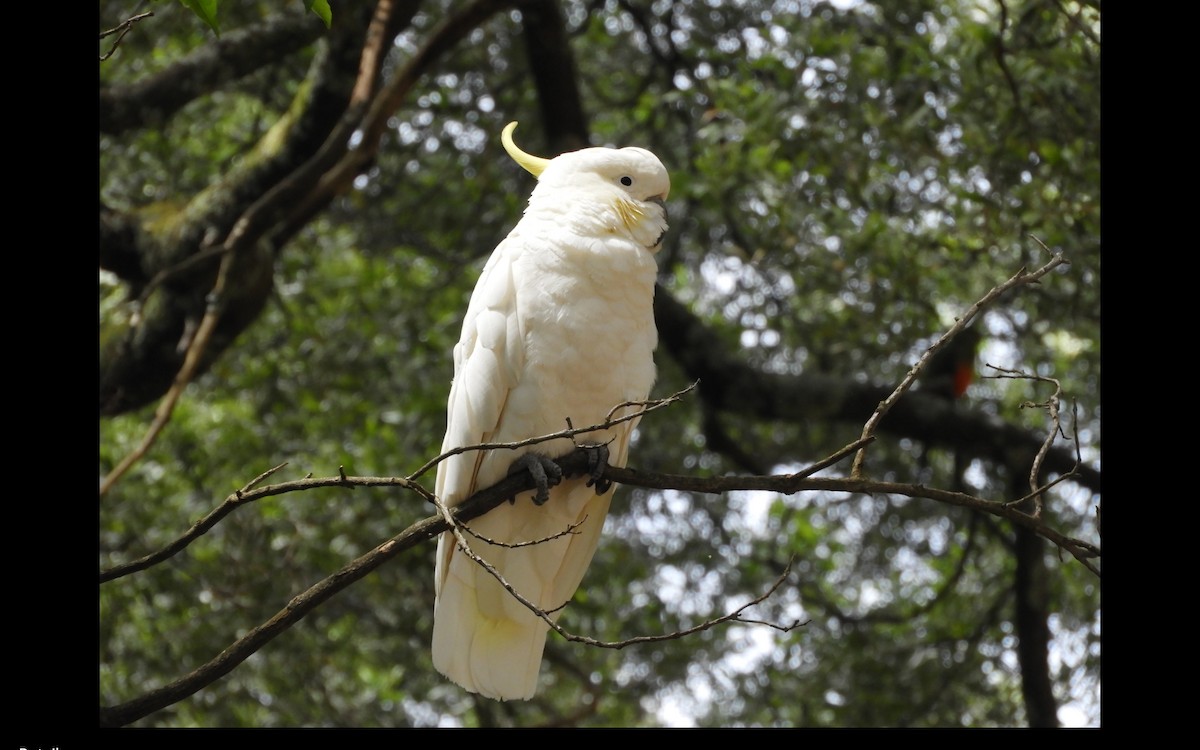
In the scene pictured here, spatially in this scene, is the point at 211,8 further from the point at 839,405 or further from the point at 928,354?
the point at 839,405

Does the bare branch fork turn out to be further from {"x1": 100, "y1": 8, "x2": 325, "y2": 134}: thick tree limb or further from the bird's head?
{"x1": 100, "y1": 8, "x2": 325, "y2": 134}: thick tree limb

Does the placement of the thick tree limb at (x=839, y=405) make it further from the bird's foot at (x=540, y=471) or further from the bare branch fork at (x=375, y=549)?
the bare branch fork at (x=375, y=549)

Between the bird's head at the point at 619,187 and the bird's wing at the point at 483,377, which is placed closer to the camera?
the bird's wing at the point at 483,377

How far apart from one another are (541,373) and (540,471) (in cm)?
22

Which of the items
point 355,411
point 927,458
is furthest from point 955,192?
point 355,411

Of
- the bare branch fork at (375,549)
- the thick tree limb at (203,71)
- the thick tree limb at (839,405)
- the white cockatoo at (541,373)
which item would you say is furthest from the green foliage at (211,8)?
the thick tree limb at (839,405)

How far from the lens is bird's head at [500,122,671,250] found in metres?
2.48

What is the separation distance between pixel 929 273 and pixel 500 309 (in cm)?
225

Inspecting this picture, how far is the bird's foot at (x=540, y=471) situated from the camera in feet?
7.50

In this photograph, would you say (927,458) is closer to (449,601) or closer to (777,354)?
(777,354)

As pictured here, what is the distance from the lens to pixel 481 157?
16.6ft

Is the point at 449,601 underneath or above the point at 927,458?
above

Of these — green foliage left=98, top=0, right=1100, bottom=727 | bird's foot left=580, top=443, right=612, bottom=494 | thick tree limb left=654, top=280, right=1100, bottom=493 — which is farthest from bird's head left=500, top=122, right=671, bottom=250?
thick tree limb left=654, top=280, right=1100, bottom=493

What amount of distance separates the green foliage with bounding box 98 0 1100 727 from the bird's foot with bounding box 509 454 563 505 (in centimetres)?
190
